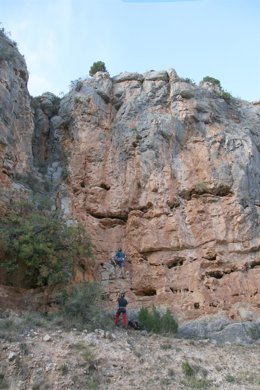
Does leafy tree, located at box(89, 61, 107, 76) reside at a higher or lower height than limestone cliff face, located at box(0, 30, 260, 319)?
higher

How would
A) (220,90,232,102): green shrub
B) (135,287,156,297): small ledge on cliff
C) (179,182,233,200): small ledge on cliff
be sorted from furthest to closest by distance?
1. (220,90,232,102): green shrub
2. (179,182,233,200): small ledge on cliff
3. (135,287,156,297): small ledge on cliff

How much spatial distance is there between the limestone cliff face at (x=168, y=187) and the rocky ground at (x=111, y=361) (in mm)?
3846

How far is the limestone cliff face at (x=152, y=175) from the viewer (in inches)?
701

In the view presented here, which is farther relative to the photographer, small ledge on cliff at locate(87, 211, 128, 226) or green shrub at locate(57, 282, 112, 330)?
small ledge on cliff at locate(87, 211, 128, 226)

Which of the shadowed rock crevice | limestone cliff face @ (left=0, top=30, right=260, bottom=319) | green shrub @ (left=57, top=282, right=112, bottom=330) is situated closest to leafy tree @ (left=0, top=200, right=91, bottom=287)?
green shrub @ (left=57, top=282, right=112, bottom=330)

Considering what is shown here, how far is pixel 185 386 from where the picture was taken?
1120 cm

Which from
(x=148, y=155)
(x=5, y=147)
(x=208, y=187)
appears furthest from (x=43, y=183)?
(x=208, y=187)

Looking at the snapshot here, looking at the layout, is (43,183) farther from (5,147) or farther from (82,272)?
(82,272)

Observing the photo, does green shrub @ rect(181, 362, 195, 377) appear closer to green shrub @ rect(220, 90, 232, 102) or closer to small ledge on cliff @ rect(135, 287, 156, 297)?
small ledge on cliff @ rect(135, 287, 156, 297)

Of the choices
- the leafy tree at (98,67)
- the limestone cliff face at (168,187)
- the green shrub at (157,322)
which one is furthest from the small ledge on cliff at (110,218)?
the leafy tree at (98,67)

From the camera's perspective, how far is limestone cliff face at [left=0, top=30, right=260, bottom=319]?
17812 mm

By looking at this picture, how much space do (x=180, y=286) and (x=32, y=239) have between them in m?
5.76

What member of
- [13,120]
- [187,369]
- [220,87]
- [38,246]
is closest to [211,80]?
[220,87]

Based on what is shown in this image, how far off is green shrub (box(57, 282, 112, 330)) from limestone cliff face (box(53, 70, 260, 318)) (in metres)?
2.78
